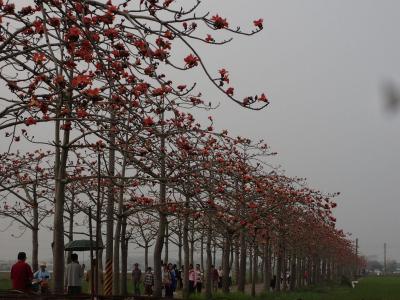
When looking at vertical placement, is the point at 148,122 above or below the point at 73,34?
below

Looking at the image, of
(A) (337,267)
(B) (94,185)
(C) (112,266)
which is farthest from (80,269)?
(A) (337,267)

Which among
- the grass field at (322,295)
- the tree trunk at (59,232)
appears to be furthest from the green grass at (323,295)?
the tree trunk at (59,232)

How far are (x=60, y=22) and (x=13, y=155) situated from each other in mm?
10285

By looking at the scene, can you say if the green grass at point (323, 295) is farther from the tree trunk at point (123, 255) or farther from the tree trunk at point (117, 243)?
the tree trunk at point (117, 243)

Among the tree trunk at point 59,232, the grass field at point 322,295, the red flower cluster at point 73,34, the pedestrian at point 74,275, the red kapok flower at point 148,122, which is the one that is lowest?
the grass field at point 322,295

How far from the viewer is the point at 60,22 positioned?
20.1 ft

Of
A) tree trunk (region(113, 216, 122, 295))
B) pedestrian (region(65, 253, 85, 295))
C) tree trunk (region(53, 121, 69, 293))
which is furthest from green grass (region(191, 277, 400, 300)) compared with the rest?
tree trunk (region(53, 121, 69, 293))

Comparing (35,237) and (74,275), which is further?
(35,237)

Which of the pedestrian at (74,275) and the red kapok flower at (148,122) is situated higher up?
the red kapok flower at (148,122)

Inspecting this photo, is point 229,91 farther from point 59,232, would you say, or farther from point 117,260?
point 117,260

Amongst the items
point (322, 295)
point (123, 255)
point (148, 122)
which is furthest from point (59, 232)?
point (322, 295)

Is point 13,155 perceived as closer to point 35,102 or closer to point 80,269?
point 80,269

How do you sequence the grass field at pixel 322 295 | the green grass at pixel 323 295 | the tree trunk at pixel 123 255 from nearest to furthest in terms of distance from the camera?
the tree trunk at pixel 123 255 < the green grass at pixel 323 295 < the grass field at pixel 322 295

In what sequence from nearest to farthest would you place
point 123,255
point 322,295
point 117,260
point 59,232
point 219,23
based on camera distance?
point 219,23, point 59,232, point 117,260, point 123,255, point 322,295
